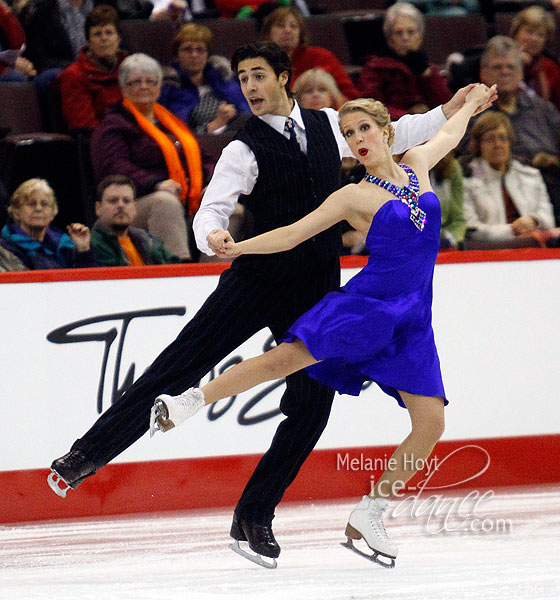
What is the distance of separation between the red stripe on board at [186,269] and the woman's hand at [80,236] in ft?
0.54

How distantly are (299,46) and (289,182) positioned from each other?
9.50 feet

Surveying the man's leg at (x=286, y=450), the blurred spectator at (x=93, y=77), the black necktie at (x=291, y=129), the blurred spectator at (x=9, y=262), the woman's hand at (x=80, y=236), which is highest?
the blurred spectator at (x=93, y=77)

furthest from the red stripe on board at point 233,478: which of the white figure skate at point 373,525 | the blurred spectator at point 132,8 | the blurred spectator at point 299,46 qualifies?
the blurred spectator at point 132,8

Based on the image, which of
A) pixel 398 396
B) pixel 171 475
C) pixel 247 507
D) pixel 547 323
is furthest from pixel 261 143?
pixel 547 323

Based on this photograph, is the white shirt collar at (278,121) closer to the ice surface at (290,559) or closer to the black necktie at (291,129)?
the black necktie at (291,129)

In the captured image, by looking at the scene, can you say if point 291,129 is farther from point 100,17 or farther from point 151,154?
point 100,17

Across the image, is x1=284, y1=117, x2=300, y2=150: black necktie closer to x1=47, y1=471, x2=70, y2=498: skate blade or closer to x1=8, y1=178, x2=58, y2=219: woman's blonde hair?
x1=47, y1=471, x2=70, y2=498: skate blade

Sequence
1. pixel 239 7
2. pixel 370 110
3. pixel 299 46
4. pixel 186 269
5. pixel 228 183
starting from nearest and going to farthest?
pixel 370 110 → pixel 228 183 → pixel 186 269 → pixel 299 46 → pixel 239 7

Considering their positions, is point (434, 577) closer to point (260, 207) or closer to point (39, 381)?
point (260, 207)

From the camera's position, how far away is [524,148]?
6.13 meters

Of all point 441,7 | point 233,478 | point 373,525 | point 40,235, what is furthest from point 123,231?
point 441,7

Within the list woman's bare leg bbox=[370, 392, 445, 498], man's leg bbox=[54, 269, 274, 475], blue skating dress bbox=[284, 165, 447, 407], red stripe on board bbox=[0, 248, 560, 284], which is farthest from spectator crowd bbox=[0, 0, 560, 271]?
woman's bare leg bbox=[370, 392, 445, 498]

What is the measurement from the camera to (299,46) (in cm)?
641

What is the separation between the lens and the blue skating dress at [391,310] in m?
3.49
